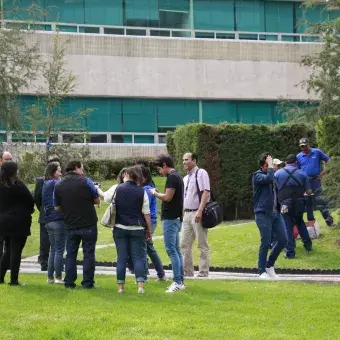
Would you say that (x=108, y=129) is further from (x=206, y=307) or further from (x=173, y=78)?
(x=206, y=307)

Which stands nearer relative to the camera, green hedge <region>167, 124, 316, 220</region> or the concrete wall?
green hedge <region>167, 124, 316, 220</region>

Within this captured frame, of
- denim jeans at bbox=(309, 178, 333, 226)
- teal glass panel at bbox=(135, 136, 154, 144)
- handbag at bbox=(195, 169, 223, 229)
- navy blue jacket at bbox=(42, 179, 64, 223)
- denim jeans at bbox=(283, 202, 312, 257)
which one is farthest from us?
teal glass panel at bbox=(135, 136, 154, 144)

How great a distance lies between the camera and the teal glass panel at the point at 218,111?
43.8m

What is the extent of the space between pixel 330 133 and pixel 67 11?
23628 mm

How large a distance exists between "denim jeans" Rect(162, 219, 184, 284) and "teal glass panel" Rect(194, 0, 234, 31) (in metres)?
31.8

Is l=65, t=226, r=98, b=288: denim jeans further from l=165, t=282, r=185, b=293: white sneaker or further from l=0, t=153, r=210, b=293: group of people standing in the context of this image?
l=165, t=282, r=185, b=293: white sneaker

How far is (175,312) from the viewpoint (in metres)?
11.0

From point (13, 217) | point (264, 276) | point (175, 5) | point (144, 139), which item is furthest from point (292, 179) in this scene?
point (175, 5)

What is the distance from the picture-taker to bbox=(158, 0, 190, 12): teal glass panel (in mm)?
43594

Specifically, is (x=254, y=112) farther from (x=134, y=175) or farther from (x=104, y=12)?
(x=134, y=175)

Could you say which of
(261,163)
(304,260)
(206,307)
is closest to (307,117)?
(304,260)

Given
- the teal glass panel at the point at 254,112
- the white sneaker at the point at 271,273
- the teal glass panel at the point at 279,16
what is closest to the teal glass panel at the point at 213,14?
the teal glass panel at the point at 279,16

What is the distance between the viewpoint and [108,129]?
42.1 m

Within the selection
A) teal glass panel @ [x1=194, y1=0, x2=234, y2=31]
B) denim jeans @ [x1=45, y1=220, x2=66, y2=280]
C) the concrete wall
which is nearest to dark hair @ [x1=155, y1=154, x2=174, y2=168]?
denim jeans @ [x1=45, y1=220, x2=66, y2=280]
